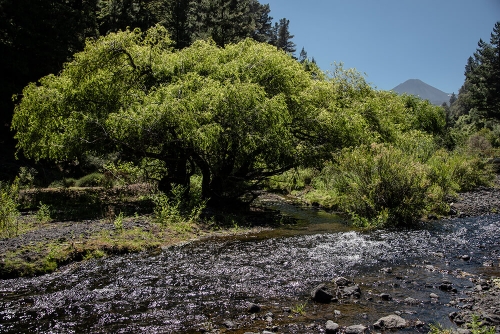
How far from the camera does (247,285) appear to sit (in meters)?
9.25

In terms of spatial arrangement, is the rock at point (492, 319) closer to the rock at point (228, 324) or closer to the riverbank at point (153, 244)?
the riverbank at point (153, 244)

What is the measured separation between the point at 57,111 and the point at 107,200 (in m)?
5.60

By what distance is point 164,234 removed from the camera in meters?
14.0

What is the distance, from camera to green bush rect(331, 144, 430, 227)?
53.7 ft

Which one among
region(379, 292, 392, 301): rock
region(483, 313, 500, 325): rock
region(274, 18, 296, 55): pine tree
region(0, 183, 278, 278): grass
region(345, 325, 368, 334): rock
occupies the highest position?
region(274, 18, 296, 55): pine tree

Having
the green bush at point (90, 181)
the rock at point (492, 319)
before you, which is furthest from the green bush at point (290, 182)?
the rock at point (492, 319)

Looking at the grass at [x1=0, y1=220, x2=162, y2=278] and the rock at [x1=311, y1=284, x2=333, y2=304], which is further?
the grass at [x1=0, y1=220, x2=162, y2=278]

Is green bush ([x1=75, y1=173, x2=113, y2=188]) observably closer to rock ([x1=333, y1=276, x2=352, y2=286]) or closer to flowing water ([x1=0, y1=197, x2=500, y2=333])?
flowing water ([x1=0, y1=197, x2=500, y2=333])

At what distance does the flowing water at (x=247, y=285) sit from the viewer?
24.1ft

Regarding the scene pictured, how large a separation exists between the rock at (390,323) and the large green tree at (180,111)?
1096 cm

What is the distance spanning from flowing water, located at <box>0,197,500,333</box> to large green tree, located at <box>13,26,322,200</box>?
224 inches

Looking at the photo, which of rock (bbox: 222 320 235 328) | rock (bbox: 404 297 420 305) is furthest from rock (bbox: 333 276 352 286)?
rock (bbox: 222 320 235 328)

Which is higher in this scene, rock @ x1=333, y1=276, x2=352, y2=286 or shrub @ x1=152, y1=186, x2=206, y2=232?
shrub @ x1=152, y1=186, x2=206, y2=232

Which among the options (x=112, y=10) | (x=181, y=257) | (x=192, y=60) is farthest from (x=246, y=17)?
(x=181, y=257)
